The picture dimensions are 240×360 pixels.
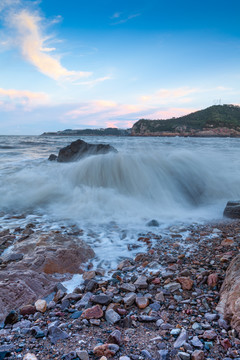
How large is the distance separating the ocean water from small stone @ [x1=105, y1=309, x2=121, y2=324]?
3.94ft

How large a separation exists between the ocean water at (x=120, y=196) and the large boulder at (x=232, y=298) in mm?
1656

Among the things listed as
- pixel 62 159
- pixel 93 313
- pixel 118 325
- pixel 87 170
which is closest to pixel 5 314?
pixel 93 313

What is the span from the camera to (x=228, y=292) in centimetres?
209

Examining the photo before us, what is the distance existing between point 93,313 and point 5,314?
2.84ft

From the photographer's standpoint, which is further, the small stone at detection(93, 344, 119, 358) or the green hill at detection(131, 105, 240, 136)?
the green hill at detection(131, 105, 240, 136)

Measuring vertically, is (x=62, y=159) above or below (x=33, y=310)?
above

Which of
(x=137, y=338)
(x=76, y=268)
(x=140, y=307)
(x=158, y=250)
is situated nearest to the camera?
(x=137, y=338)

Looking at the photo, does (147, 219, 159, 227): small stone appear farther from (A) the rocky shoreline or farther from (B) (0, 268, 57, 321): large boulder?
(B) (0, 268, 57, 321): large boulder

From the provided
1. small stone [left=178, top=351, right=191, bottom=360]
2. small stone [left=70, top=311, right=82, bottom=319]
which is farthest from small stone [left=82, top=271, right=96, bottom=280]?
small stone [left=178, top=351, right=191, bottom=360]

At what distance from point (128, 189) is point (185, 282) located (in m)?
5.49

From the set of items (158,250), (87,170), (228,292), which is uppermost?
(87,170)

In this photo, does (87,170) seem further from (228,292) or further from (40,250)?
(228,292)

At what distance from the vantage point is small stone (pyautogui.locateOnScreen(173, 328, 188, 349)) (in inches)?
64.7

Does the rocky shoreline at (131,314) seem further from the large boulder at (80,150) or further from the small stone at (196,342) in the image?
the large boulder at (80,150)
